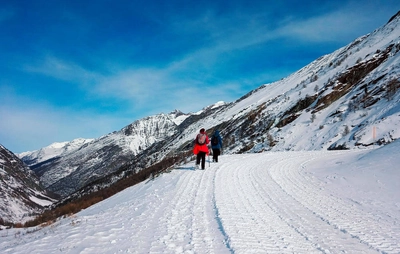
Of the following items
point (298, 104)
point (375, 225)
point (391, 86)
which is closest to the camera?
point (375, 225)

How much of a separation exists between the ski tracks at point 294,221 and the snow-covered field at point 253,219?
0.02 meters

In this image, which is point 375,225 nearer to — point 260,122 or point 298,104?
point 298,104

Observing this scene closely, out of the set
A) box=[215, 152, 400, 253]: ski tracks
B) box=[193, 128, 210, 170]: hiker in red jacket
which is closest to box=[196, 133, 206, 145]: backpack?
box=[193, 128, 210, 170]: hiker in red jacket

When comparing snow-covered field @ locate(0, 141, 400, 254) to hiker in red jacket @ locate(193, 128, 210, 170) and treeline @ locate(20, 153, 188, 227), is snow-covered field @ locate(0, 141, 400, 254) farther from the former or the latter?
treeline @ locate(20, 153, 188, 227)

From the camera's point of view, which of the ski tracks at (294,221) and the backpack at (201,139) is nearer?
the ski tracks at (294,221)

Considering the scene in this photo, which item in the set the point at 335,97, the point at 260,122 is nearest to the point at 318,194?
the point at 335,97

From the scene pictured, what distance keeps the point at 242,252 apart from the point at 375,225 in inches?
139

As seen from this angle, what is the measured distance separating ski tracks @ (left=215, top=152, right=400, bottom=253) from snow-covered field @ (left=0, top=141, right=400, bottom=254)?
0.02 meters

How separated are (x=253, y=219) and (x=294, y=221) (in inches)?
35.1

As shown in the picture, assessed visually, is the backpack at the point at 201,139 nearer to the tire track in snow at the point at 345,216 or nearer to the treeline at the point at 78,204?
the treeline at the point at 78,204

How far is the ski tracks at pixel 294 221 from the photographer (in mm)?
5027

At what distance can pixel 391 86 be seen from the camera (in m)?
28.7

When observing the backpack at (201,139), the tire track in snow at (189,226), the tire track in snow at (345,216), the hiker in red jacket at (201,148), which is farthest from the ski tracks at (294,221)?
the backpack at (201,139)

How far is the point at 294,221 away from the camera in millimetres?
6523
